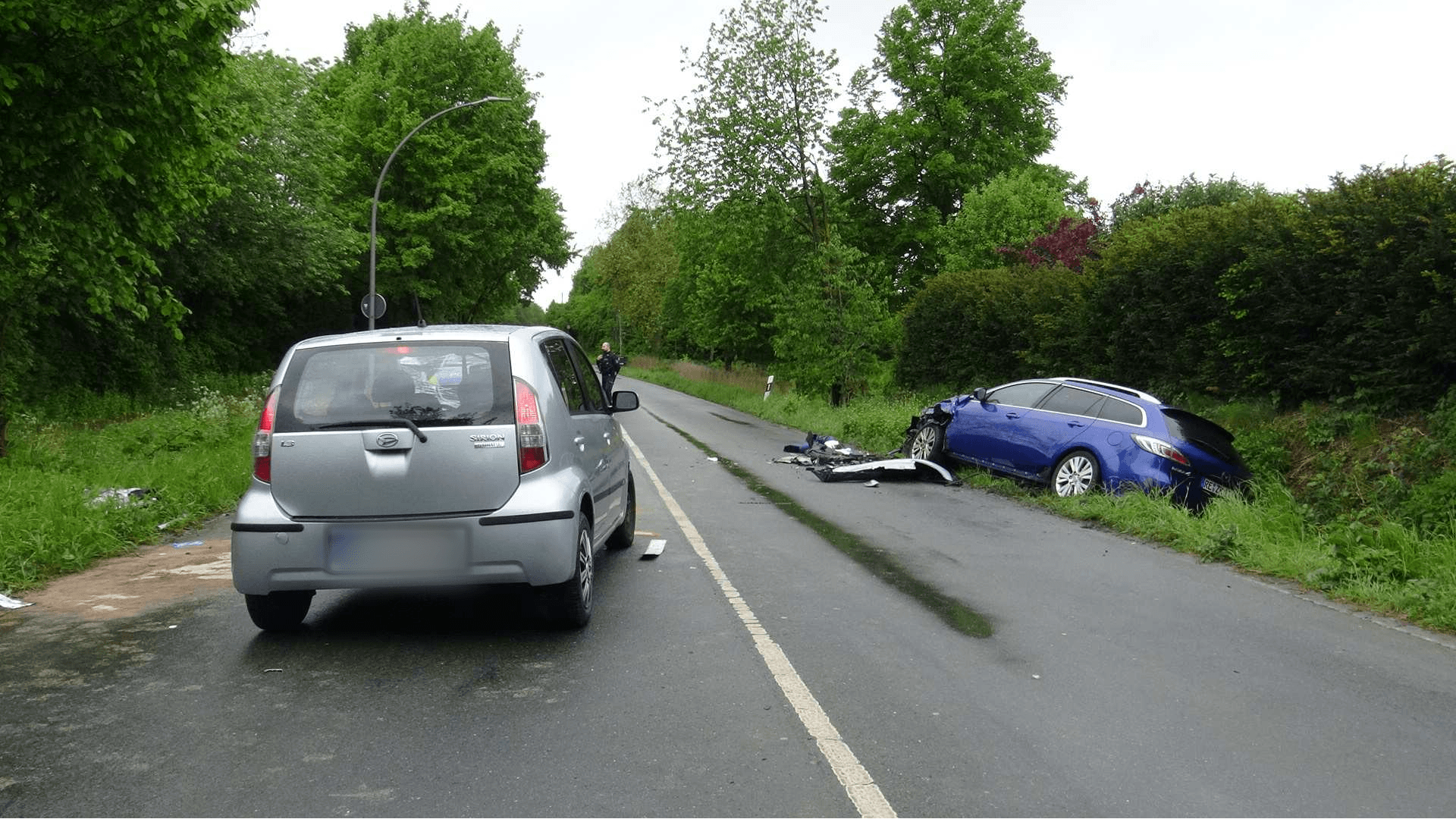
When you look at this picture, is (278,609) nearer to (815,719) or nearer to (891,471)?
(815,719)

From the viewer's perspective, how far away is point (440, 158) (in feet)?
117

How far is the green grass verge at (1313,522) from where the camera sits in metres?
7.38

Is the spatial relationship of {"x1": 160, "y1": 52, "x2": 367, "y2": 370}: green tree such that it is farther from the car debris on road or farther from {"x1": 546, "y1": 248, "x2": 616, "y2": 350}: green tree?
{"x1": 546, "y1": 248, "x2": 616, "y2": 350}: green tree

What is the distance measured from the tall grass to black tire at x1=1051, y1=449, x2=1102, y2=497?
914 cm

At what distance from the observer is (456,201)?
3622cm

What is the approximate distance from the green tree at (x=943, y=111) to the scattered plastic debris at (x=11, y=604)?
101 ft

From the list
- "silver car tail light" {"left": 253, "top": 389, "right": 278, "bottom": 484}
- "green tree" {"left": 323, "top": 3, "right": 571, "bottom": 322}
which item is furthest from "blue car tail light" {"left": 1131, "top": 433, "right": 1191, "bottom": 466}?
"green tree" {"left": 323, "top": 3, "right": 571, "bottom": 322}

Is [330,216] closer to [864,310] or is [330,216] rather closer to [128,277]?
[864,310]

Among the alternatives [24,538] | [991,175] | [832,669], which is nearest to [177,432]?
[24,538]

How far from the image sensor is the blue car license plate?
→ 5523 mm

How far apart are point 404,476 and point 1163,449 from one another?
8.24 m

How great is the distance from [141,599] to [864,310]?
2149cm

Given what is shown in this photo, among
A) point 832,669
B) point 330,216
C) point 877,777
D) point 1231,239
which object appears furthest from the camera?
point 330,216

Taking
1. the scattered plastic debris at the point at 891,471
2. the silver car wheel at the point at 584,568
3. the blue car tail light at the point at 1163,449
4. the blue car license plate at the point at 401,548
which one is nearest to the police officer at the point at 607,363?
the scattered plastic debris at the point at 891,471
